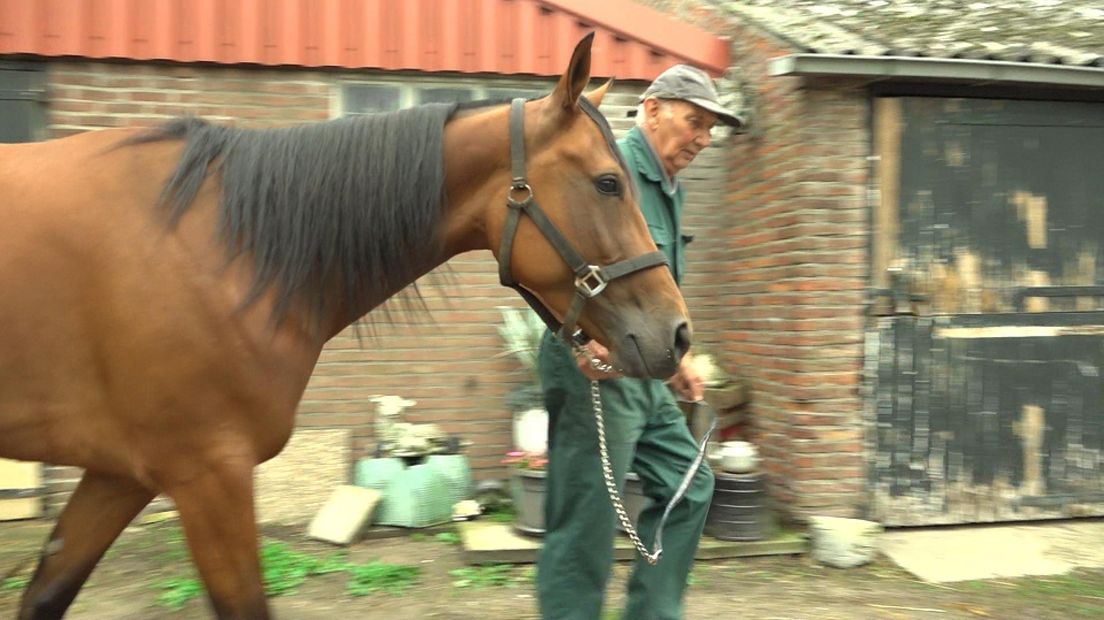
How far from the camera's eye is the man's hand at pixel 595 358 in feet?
7.03

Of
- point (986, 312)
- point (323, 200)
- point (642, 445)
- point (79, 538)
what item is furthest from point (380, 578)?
point (986, 312)

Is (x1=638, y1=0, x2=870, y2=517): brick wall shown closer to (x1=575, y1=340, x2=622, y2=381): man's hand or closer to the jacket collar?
the jacket collar

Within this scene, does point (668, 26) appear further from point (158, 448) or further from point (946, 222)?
point (158, 448)

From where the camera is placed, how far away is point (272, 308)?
2010 millimetres

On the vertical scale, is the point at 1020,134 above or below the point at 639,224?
above

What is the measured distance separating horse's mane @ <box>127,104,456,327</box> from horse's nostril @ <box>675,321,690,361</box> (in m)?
0.71

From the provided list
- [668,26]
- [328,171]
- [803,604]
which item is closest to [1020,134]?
[668,26]

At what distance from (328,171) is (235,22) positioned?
2946 millimetres

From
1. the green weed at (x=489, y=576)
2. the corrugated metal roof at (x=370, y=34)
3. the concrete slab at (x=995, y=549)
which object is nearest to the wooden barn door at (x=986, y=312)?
the concrete slab at (x=995, y=549)

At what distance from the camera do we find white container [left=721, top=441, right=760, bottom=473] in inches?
168

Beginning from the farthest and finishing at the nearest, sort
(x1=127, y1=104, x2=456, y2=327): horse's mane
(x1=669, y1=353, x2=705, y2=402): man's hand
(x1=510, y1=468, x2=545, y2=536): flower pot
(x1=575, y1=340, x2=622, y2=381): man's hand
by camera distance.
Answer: (x1=510, y1=468, x2=545, y2=536): flower pot, (x1=669, y1=353, x2=705, y2=402): man's hand, (x1=575, y1=340, x2=622, y2=381): man's hand, (x1=127, y1=104, x2=456, y2=327): horse's mane

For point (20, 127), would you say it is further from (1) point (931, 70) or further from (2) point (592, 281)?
(1) point (931, 70)

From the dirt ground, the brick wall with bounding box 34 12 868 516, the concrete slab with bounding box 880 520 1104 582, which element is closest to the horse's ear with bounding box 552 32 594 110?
the brick wall with bounding box 34 12 868 516

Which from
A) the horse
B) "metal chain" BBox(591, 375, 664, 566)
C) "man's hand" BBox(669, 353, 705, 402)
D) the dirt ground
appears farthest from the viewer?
the dirt ground
